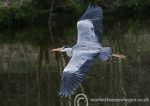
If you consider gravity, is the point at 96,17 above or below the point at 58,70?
below

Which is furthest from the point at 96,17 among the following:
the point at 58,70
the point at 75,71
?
the point at 58,70

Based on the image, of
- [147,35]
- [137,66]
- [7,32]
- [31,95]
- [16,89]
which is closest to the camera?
[31,95]

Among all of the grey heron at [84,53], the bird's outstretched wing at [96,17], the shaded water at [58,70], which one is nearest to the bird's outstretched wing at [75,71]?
the grey heron at [84,53]

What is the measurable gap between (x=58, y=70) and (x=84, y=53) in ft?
35.9

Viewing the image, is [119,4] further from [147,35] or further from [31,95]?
[31,95]

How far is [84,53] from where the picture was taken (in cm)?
849

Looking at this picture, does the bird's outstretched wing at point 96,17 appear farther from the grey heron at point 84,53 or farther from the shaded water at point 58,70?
the shaded water at point 58,70

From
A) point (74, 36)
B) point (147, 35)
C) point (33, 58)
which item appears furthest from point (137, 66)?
point (74, 36)

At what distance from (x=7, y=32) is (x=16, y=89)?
18.3m

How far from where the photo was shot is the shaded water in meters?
15.2

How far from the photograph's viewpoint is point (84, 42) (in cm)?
895

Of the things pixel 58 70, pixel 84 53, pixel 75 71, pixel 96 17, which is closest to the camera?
pixel 75 71

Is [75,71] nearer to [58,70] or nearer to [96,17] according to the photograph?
[96,17]

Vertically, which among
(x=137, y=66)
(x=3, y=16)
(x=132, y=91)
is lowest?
(x=132, y=91)
